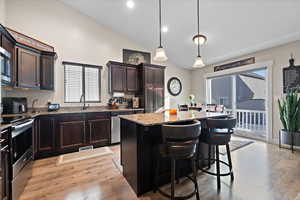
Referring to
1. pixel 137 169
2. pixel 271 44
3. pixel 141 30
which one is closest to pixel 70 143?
pixel 137 169

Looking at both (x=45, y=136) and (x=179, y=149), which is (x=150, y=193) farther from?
(x=45, y=136)

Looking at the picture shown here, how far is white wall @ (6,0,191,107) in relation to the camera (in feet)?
11.0

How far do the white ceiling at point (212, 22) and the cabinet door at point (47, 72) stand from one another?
5.79 feet

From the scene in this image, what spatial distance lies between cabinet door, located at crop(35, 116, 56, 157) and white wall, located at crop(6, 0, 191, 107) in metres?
0.82

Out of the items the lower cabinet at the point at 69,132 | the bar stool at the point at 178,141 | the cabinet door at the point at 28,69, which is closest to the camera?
the bar stool at the point at 178,141

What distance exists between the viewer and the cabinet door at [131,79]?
14.8ft

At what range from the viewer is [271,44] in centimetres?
365

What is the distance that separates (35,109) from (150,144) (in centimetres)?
332

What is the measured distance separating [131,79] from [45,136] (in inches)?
107

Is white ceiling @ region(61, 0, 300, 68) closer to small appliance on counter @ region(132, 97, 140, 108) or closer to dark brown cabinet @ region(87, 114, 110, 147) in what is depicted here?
small appliance on counter @ region(132, 97, 140, 108)

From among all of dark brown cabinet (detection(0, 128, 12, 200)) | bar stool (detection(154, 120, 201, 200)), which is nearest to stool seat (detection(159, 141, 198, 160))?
bar stool (detection(154, 120, 201, 200))

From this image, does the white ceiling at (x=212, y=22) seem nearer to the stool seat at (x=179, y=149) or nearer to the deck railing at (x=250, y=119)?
the deck railing at (x=250, y=119)

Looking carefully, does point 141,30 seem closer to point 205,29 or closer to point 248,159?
point 205,29

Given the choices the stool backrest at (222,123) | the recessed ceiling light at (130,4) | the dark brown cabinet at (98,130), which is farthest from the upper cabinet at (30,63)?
the stool backrest at (222,123)
